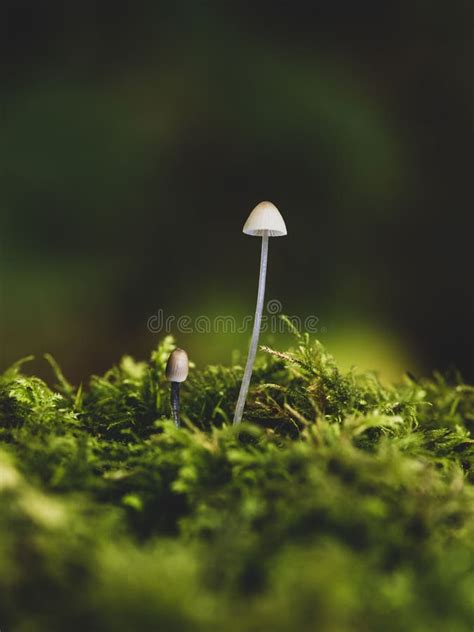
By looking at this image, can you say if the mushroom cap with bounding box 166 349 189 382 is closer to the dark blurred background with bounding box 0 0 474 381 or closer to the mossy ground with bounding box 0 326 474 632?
the mossy ground with bounding box 0 326 474 632

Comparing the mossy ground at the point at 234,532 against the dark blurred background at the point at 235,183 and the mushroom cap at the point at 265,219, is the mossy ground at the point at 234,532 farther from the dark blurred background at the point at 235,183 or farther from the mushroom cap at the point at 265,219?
the dark blurred background at the point at 235,183

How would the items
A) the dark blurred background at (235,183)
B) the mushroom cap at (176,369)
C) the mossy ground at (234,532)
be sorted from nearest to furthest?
the mossy ground at (234,532) → the mushroom cap at (176,369) → the dark blurred background at (235,183)

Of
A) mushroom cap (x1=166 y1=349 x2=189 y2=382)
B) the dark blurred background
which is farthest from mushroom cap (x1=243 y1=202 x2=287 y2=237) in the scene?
the dark blurred background

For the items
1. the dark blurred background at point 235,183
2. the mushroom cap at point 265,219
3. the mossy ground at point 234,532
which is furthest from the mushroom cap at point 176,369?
the dark blurred background at point 235,183

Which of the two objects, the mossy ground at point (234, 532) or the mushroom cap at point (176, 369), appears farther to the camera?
the mushroom cap at point (176, 369)

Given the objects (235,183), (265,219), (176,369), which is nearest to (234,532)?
(176,369)

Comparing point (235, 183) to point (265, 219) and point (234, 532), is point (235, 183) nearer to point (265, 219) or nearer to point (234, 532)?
point (265, 219)
